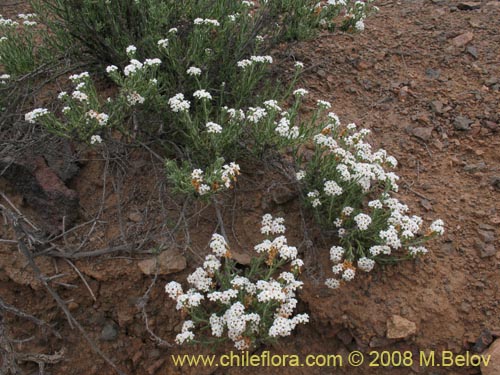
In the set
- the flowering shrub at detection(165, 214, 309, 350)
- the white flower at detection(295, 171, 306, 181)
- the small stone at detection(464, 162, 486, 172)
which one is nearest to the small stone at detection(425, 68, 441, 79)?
the small stone at detection(464, 162, 486, 172)

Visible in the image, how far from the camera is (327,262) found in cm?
377

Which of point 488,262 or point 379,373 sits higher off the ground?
point 488,262

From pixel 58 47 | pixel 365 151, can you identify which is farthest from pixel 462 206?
pixel 58 47

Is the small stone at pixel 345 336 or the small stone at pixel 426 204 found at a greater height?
the small stone at pixel 426 204

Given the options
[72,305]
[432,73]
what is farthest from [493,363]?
[72,305]

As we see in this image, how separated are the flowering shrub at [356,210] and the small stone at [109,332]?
1.80 m

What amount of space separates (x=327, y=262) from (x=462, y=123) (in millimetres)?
2051

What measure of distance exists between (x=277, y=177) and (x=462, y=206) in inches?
62.6

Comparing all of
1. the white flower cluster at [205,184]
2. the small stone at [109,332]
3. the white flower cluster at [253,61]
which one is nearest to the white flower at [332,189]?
the white flower cluster at [205,184]

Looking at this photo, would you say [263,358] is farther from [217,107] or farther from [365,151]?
[217,107]

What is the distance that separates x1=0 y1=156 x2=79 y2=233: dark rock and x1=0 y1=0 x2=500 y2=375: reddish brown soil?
15 centimetres

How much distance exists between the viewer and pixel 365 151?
12.9 feet

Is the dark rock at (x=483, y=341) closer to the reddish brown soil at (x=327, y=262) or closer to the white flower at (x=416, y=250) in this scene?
the reddish brown soil at (x=327, y=262)

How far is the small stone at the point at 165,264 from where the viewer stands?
3.75 meters
